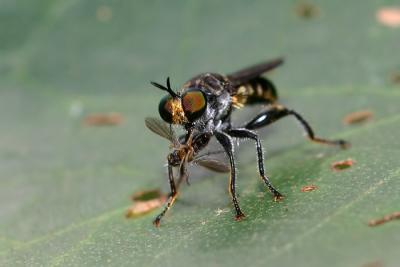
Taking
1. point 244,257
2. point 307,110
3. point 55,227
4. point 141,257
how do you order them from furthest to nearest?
point 307,110, point 55,227, point 141,257, point 244,257

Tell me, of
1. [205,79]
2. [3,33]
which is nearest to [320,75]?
[205,79]

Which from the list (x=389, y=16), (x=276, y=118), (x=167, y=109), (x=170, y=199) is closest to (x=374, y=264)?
(x=170, y=199)

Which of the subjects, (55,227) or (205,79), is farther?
(205,79)

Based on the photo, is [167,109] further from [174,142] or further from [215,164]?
[215,164]

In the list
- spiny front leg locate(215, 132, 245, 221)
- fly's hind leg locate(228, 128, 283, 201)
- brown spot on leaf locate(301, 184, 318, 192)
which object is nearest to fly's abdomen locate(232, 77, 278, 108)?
fly's hind leg locate(228, 128, 283, 201)

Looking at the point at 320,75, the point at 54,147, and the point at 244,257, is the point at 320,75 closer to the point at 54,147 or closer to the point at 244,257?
the point at 54,147

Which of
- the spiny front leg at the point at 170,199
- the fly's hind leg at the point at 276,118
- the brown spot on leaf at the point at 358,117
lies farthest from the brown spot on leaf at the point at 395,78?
the spiny front leg at the point at 170,199
